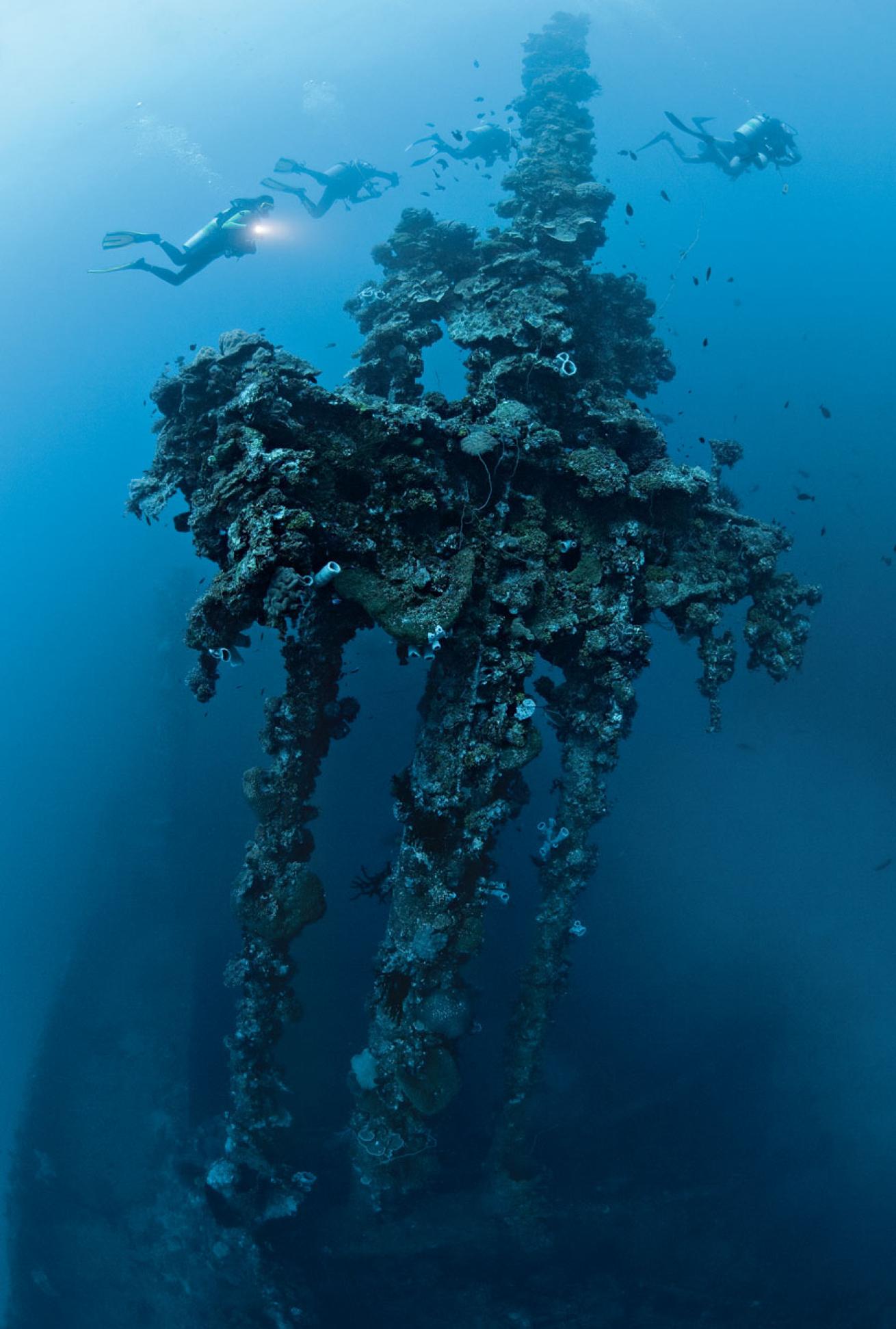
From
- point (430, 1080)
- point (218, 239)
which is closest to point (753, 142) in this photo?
point (218, 239)

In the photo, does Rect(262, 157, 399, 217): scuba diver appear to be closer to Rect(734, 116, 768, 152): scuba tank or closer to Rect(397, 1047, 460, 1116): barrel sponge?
Rect(734, 116, 768, 152): scuba tank

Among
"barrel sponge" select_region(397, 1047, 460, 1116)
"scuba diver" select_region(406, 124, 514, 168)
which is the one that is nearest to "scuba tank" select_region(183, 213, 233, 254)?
"scuba diver" select_region(406, 124, 514, 168)

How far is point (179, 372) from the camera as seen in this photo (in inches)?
435

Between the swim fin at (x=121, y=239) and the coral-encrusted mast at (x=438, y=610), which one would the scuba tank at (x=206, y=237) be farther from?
the coral-encrusted mast at (x=438, y=610)

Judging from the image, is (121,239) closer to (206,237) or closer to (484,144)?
(206,237)

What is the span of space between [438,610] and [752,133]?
25537 millimetres

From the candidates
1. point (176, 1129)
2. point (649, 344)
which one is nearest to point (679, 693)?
point (649, 344)

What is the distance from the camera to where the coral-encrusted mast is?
8719mm

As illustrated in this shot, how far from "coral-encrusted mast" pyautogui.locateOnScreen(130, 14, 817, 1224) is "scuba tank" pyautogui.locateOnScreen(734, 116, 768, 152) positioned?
16.7 metres

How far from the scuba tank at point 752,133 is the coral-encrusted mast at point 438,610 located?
1669cm

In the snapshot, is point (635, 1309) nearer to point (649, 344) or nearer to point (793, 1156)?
point (793, 1156)

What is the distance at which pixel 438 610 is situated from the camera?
27.3 feet

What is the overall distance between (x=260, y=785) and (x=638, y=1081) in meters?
12.4

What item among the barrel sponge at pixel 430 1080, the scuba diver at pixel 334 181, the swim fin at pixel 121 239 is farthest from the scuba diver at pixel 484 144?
the barrel sponge at pixel 430 1080
